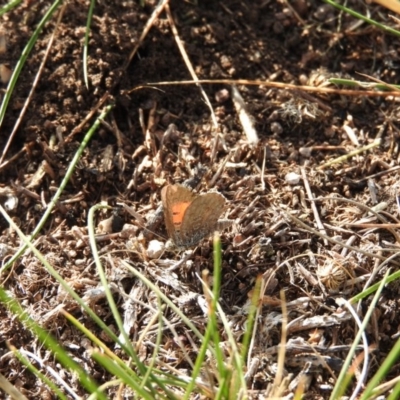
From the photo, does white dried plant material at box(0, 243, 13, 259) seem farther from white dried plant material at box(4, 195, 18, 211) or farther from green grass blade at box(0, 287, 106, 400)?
green grass blade at box(0, 287, 106, 400)

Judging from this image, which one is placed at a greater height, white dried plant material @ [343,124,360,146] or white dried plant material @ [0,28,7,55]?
white dried plant material @ [0,28,7,55]

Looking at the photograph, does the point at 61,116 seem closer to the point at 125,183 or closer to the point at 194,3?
the point at 125,183

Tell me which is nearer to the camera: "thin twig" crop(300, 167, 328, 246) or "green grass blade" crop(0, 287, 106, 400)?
"green grass blade" crop(0, 287, 106, 400)

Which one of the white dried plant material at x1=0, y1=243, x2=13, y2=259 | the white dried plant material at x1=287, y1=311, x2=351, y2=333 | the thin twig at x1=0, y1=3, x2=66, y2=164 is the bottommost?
the white dried plant material at x1=287, y1=311, x2=351, y2=333

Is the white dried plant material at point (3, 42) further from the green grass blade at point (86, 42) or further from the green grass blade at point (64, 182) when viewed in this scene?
the green grass blade at point (64, 182)

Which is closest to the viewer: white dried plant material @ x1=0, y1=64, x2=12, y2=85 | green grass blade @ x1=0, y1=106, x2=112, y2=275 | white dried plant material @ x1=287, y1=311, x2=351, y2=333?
white dried plant material @ x1=287, y1=311, x2=351, y2=333

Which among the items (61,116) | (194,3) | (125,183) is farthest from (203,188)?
(194,3)

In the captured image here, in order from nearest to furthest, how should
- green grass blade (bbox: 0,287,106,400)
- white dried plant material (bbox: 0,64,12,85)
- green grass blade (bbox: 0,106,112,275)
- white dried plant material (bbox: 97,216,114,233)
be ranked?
1. green grass blade (bbox: 0,287,106,400)
2. green grass blade (bbox: 0,106,112,275)
3. white dried plant material (bbox: 97,216,114,233)
4. white dried plant material (bbox: 0,64,12,85)

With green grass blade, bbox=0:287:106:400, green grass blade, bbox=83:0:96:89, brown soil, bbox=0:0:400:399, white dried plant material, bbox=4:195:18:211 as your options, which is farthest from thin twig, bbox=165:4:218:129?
green grass blade, bbox=0:287:106:400
